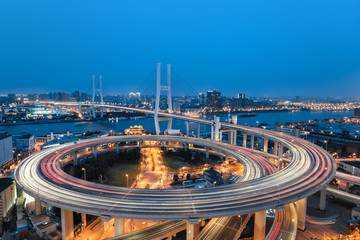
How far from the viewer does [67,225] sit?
4.22m

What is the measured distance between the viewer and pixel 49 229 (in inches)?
179

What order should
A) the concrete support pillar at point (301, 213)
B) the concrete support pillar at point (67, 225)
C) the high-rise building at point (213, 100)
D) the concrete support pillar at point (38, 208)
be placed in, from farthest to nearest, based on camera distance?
the high-rise building at point (213, 100)
the concrete support pillar at point (38, 208)
the concrete support pillar at point (301, 213)
the concrete support pillar at point (67, 225)

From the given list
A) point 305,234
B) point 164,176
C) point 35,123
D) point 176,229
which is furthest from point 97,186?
point 35,123

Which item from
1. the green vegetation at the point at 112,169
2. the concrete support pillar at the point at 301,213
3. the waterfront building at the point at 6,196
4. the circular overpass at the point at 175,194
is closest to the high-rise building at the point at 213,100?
the green vegetation at the point at 112,169

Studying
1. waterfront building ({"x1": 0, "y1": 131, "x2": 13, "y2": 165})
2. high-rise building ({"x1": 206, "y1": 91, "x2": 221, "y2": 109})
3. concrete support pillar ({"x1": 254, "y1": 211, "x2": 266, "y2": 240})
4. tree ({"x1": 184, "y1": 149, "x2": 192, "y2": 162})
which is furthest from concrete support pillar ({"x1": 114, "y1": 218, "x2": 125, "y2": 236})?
high-rise building ({"x1": 206, "y1": 91, "x2": 221, "y2": 109})

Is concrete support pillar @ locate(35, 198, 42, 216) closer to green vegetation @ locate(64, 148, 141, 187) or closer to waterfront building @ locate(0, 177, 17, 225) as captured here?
waterfront building @ locate(0, 177, 17, 225)

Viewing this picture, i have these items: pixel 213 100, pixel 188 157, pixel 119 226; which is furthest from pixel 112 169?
pixel 213 100

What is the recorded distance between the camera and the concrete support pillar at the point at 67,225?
4152mm

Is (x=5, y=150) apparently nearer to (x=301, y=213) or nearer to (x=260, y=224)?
(x=260, y=224)

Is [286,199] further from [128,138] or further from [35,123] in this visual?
[35,123]

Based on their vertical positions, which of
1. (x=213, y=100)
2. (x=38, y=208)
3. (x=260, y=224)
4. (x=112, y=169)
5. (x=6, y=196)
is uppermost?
(x=213, y=100)

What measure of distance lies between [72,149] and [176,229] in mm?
5914

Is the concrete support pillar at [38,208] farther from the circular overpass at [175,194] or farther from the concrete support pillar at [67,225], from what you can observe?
the concrete support pillar at [67,225]

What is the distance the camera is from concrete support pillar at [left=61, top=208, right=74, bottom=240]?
4.15 metres
